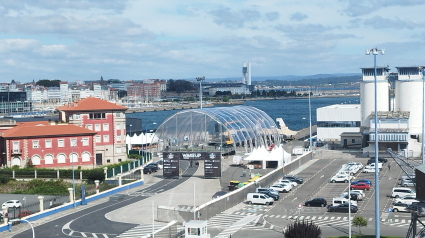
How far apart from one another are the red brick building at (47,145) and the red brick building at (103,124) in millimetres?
2817

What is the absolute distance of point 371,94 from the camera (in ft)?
243

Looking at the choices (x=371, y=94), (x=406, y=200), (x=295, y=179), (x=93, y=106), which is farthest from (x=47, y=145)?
(x=371, y=94)

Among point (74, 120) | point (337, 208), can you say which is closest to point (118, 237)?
point (337, 208)

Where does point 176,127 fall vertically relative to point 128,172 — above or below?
above

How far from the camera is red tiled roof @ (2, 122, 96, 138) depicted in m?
58.7

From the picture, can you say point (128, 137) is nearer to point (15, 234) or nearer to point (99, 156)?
point (99, 156)

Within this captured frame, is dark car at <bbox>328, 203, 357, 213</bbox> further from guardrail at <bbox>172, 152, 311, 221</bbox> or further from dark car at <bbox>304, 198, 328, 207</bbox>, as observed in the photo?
guardrail at <bbox>172, 152, 311, 221</bbox>

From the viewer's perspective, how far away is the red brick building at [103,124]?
65.8m

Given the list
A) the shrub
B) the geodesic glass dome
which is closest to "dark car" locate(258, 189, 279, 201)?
the shrub

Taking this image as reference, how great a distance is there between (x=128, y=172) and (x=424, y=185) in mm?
37943

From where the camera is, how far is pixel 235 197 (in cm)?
4228

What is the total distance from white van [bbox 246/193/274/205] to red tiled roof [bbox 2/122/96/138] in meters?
26.1

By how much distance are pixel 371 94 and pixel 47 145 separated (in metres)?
42.1

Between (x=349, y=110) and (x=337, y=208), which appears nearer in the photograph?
(x=337, y=208)
